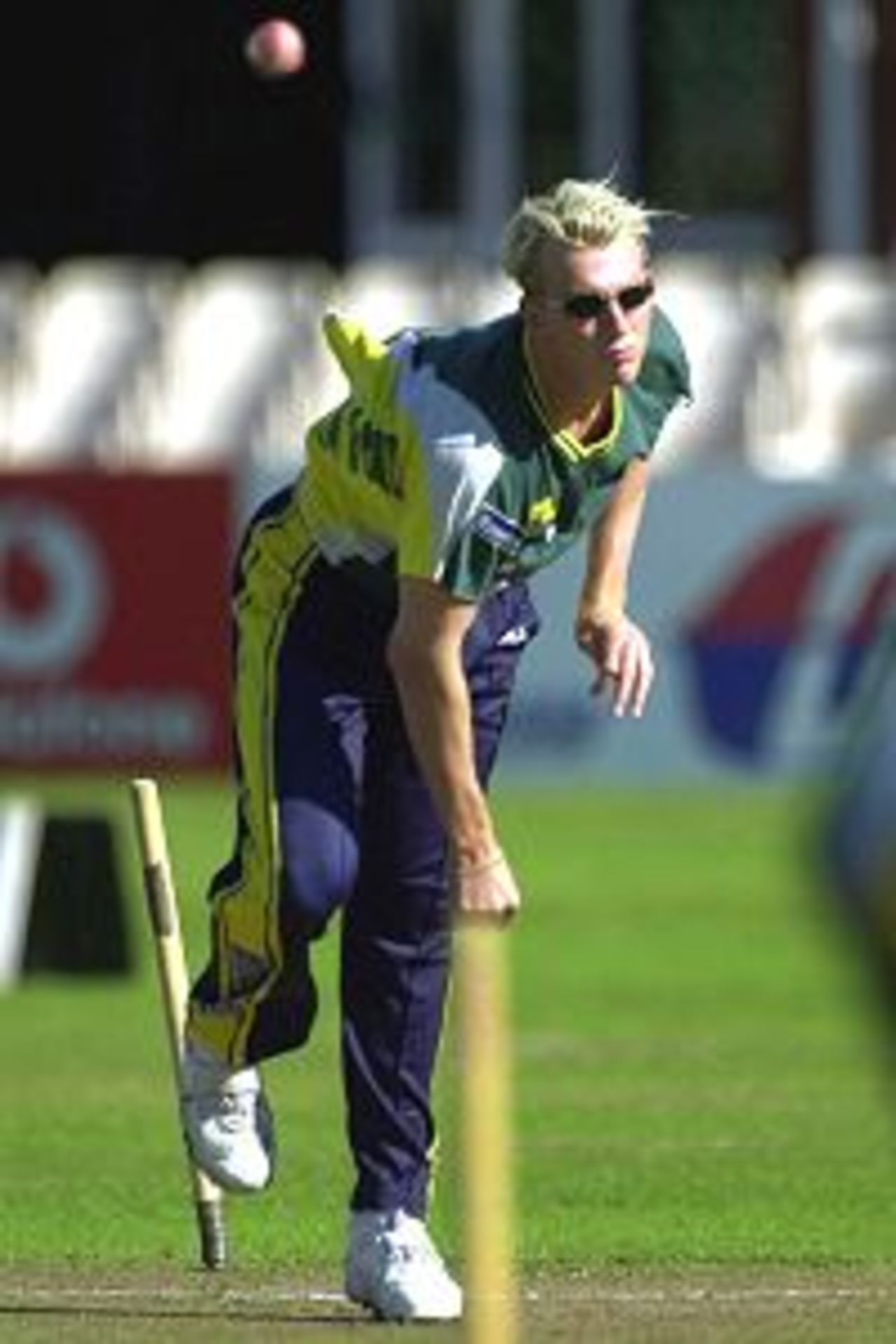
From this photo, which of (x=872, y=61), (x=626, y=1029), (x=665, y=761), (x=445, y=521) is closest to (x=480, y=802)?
(x=445, y=521)

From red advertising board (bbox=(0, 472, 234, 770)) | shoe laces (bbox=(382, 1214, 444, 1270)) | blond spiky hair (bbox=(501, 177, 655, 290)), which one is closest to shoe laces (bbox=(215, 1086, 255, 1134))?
shoe laces (bbox=(382, 1214, 444, 1270))

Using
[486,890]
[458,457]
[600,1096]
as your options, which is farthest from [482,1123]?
[600,1096]

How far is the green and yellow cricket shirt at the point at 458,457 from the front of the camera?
895 cm

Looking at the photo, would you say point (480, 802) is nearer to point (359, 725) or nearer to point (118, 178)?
point (359, 725)

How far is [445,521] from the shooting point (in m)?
8.93

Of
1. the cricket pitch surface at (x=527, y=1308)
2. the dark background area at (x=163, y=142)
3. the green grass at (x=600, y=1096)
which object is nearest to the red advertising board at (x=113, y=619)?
the green grass at (x=600, y=1096)

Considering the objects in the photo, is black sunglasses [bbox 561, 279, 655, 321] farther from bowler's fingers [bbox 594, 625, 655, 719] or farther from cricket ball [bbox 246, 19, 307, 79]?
cricket ball [bbox 246, 19, 307, 79]

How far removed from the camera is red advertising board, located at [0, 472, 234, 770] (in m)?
24.2

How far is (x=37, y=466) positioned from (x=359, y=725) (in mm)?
15092

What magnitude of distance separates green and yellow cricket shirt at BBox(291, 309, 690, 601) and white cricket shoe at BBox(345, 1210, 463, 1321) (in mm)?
1115

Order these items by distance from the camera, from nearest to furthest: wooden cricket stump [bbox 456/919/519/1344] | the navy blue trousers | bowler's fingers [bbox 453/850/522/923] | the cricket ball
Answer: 1. wooden cricket stump [bbox 456/919/519/1344]
2. bowler's fingers [bbox 453/850/522/923]
3. the navy blue trousers
4. the cricket ball

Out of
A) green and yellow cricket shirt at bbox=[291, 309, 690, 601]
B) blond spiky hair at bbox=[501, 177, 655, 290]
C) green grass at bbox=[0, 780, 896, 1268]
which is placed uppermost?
blond spiky hair at bbox=[501, 177, 655, 290]

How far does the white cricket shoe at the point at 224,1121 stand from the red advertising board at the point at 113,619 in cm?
1424

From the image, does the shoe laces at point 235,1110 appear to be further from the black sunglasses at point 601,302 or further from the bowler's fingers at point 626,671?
the black sunglasses at point 601,302
